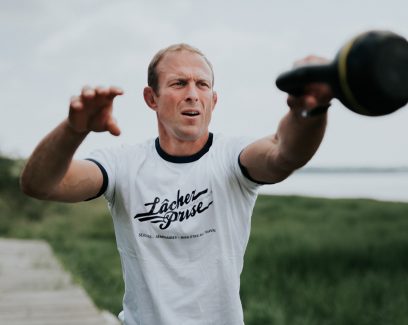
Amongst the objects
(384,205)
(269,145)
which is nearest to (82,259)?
(384,205)

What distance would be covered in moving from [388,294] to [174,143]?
518 cm

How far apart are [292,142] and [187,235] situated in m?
0.65

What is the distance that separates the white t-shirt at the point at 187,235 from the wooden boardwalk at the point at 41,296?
3.01 meters

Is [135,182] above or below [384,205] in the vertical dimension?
above

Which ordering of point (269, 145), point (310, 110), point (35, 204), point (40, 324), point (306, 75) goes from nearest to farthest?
1. point (306, 75)
2. point (310, 110)
3. point (269, 145)
4. point (40, 324)
5. point (35, 204)

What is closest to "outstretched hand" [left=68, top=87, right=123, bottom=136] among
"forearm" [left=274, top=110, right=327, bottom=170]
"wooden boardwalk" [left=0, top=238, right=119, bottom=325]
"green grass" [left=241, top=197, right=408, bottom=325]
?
"forearm" [left=274, top=110, right=327, bottom=170]

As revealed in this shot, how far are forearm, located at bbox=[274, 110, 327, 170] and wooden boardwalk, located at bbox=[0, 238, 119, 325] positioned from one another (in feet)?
12.0

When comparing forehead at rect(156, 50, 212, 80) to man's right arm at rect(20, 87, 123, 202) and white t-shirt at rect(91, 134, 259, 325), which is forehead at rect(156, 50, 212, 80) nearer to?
white t-shirt at rect(91, 134, 259, 325)

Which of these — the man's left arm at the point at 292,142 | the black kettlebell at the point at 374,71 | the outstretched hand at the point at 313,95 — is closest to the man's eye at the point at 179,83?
the man's left arm at the point at 292,142

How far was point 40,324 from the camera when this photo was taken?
5180 mm

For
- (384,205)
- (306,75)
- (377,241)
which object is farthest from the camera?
(384,205)

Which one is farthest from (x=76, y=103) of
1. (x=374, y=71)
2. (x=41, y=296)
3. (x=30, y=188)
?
(x=41, y=296)

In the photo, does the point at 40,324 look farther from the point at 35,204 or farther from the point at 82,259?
the point at 35,204

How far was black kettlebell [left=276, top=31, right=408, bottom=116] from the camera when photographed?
4.26ft
